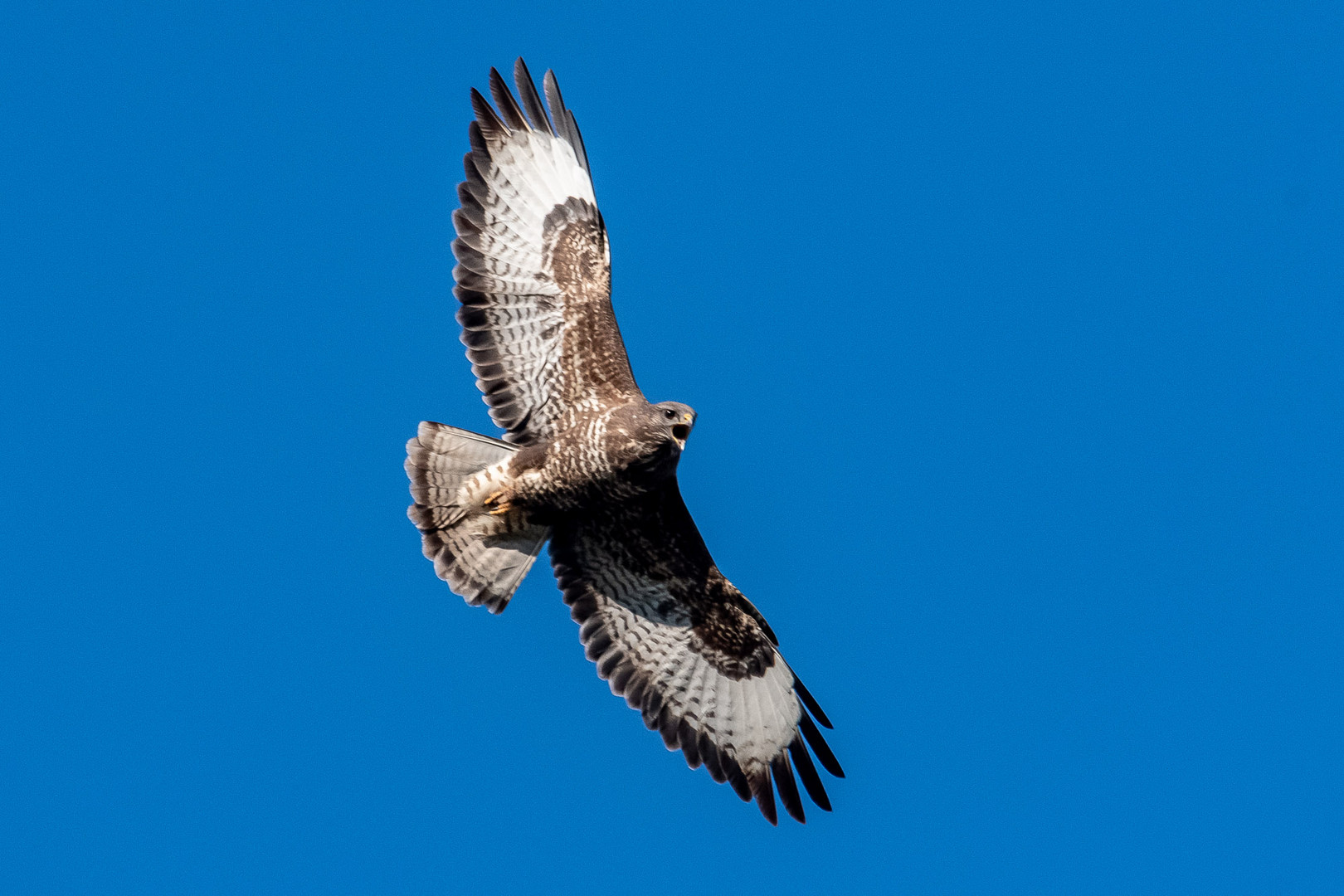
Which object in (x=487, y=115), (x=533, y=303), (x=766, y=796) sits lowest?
(x=766, y=796)

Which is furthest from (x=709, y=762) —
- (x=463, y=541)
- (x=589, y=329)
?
(x=589, y=329)

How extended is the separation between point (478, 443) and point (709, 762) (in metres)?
2.52

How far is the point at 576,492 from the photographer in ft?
32.5

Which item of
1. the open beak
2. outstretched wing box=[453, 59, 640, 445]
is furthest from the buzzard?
the open beak

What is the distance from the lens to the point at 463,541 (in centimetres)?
1020

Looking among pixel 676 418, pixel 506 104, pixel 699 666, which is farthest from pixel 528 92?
pixel 699 666

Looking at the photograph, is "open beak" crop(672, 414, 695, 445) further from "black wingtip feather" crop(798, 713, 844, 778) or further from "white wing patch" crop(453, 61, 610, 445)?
"black wingtip feather" crop(798, 713, 844, 778)

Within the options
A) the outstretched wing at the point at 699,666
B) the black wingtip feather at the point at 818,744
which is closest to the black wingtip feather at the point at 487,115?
the outstretched wing at the point at 699,666

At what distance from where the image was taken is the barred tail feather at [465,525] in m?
10.0

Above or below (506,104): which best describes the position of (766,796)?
below

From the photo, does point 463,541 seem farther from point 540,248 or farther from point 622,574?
point 540,248

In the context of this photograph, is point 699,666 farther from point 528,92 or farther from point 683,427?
point 528,92

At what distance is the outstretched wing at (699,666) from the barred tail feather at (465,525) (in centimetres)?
36

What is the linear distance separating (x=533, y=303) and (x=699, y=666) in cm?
254
